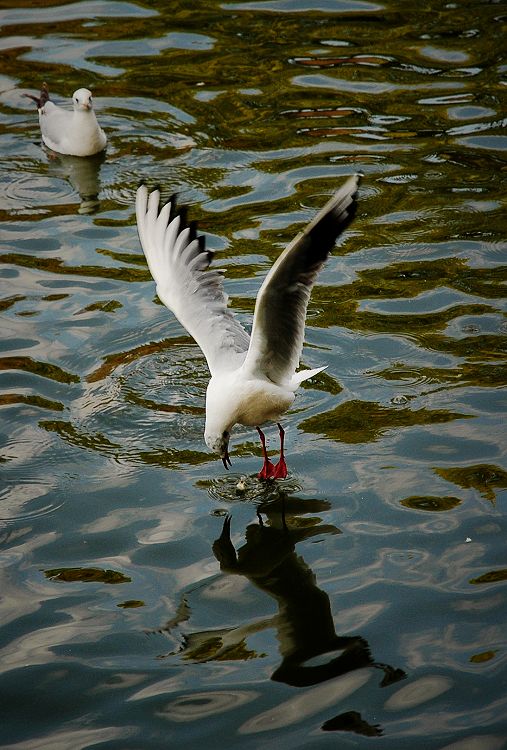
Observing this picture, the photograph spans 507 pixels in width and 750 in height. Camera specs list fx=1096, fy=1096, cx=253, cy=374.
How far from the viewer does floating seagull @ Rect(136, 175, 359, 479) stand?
17.7 feet

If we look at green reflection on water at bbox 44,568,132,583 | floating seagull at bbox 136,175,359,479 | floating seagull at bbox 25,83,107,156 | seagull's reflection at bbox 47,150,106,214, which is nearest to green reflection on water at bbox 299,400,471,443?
floating seagull at bbox 136,175,359,479

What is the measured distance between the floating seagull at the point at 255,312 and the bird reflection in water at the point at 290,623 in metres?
0.50

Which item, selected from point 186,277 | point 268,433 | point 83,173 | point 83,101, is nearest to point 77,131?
point 83,101

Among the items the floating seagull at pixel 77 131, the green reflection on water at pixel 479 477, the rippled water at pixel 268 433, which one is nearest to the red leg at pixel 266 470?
the rippled water at pixel 268 433

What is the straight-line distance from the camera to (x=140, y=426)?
22.7 ft

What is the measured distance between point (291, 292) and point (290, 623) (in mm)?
1669

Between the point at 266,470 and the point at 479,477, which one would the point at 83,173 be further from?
the point at 479,477

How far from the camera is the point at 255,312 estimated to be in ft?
18.4

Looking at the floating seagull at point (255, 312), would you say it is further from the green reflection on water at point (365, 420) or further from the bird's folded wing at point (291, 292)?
the green reflection on water at point (365, 420)

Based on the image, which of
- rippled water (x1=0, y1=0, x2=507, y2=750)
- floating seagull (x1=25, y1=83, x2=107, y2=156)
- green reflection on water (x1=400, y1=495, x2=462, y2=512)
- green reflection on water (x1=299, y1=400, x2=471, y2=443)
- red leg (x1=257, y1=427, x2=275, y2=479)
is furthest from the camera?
floating seagull (x1=25, y1=83, x2=107, y2=156)

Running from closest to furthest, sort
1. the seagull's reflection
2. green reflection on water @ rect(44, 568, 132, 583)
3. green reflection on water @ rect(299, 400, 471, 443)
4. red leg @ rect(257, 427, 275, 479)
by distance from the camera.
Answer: green reflection on water @ rect(44, 568, 132, 583)
red leg @ rect(257, 427, 275, 479)
green reflection on water @ rect(299, 400, 471, 443)
the seagull's reflection

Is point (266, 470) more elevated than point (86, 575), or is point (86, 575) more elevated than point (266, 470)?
point (266, 470)

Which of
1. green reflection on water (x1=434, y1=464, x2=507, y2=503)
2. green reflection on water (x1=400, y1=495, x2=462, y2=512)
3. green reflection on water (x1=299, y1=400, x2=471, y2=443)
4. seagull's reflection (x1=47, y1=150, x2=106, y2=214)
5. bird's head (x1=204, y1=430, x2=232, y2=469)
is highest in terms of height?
seagull's reflection (x1=47, y1=150, x2=106, y2=214)

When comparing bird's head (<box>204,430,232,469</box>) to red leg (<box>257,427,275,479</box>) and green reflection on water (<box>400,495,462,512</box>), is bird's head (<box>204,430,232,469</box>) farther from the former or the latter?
green reflection on water (<box>400,495,462,512</box>)
